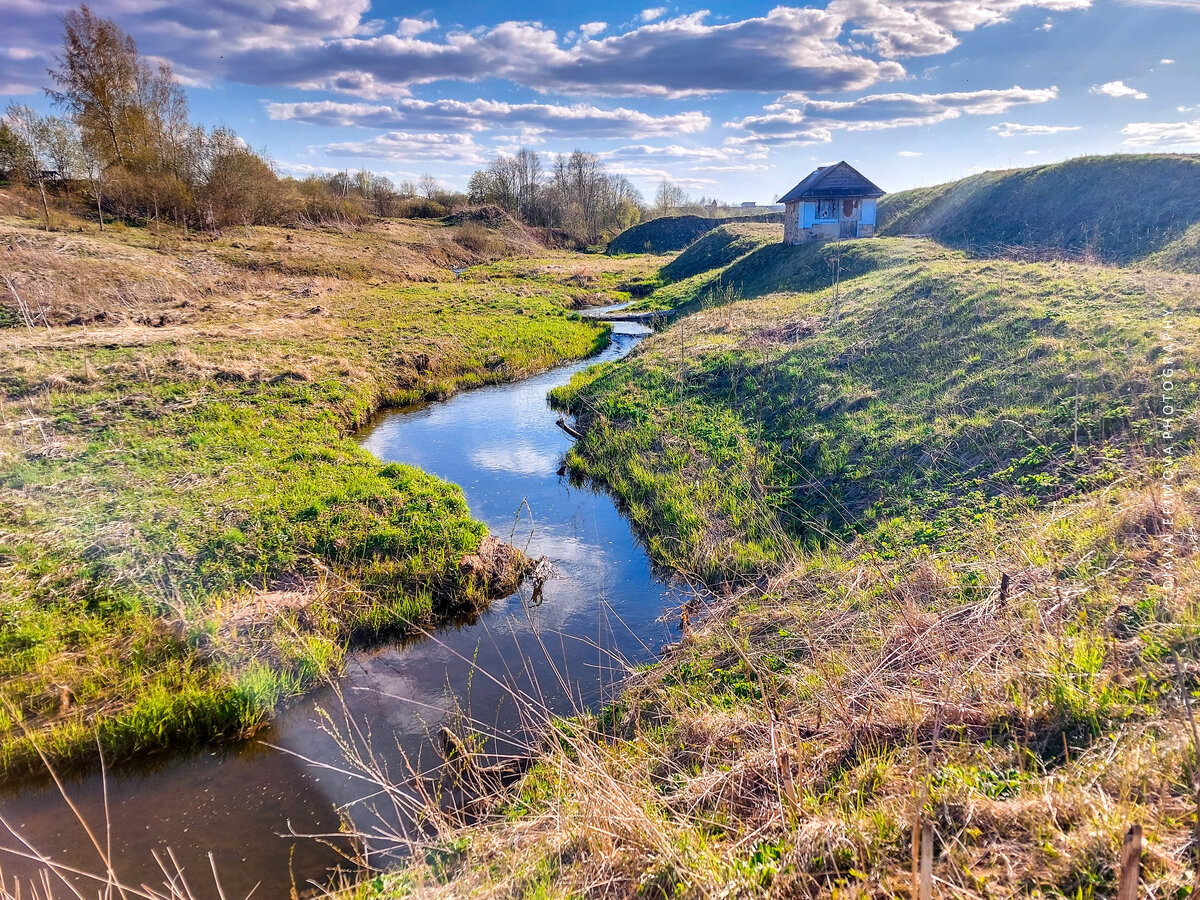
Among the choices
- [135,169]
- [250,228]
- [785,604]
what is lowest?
[785,604]

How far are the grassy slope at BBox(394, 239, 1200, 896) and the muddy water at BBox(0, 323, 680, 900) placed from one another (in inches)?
34.6

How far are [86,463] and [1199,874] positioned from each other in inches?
540

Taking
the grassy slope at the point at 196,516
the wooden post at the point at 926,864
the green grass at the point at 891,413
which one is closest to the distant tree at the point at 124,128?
the grassy slope at the point at 196,516

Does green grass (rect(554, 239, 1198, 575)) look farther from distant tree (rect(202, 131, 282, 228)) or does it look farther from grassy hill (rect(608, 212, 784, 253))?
grassy hill (rect(608, 212, 784, 253))

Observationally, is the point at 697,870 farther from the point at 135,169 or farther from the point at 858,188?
the point at 135,169

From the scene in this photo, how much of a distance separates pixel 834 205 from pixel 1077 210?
36.0ft

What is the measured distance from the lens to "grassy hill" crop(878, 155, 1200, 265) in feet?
75.8

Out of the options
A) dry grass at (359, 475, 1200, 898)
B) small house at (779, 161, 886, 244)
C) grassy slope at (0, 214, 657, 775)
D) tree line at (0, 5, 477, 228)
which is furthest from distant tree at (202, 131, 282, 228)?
dry grass at (359, 475, 1200, 898)

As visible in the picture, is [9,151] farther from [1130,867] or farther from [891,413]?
[1130,867]

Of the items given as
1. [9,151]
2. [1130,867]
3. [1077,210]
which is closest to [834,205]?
[1077,210]

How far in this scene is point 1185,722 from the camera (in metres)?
2.83

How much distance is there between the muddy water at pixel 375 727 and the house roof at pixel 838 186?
2917 cm

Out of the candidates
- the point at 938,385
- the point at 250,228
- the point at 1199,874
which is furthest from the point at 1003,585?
the point at 250,228

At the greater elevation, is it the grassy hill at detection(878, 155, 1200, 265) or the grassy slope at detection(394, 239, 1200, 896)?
the grassy hill at detection(878, 155, 1200, 265)
